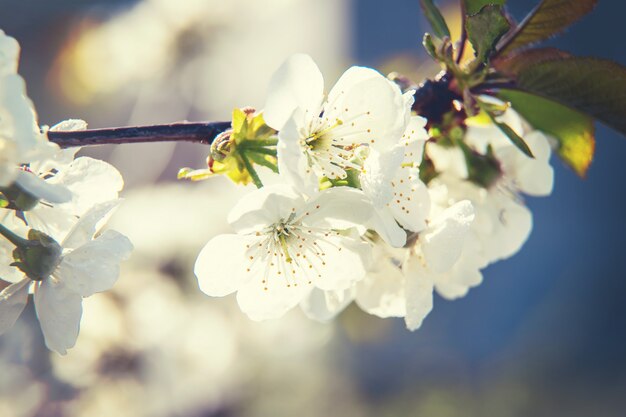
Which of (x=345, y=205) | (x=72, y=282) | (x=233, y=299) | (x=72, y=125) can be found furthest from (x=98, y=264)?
(x=233, y=299)

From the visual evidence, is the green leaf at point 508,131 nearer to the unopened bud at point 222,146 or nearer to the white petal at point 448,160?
the white petal at point 448,160

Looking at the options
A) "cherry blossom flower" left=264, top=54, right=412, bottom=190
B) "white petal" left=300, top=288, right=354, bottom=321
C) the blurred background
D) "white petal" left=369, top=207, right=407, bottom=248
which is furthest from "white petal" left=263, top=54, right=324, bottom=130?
the blurred background

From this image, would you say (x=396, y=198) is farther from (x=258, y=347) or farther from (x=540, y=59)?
(x=258, y=347)

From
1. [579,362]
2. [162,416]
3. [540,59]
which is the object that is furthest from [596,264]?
[540,59]

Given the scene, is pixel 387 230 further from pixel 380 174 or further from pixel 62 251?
pixel 62 251

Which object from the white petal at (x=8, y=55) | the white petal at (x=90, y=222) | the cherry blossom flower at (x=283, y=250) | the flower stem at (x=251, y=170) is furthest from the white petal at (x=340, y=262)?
the white petal at (x=8, y=55)
